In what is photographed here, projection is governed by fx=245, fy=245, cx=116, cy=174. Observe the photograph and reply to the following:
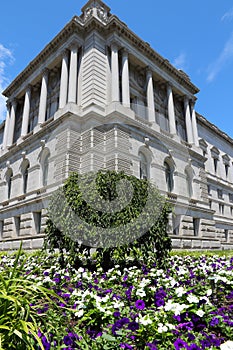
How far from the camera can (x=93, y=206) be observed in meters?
7.53

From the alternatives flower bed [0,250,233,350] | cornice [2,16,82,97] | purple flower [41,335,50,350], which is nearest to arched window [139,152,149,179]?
cornice [2,16,82,97]

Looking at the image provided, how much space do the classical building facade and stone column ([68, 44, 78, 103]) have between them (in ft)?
0.25

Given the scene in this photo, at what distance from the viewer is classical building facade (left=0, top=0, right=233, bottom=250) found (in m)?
16.4

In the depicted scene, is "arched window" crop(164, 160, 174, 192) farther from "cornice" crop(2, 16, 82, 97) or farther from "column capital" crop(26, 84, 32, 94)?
"column capital" crop(26, 84, 32, 94)

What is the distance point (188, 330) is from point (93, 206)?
4.90 m

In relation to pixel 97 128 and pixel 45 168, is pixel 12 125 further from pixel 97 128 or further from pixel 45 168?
pixel 97 128

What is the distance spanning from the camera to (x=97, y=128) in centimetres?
1641

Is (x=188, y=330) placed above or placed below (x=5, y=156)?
below

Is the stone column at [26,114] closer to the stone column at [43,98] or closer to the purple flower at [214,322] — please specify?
the stone column at [43,98]

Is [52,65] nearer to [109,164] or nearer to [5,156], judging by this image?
[5,156]

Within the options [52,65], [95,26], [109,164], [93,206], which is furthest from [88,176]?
[52,65]

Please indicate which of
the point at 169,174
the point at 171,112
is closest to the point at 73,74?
the point at 171,112

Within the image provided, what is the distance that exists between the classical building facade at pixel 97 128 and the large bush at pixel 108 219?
7.27 m

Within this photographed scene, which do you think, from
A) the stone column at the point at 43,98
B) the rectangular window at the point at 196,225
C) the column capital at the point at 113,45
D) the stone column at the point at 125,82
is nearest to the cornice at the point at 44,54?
the stone column at the point at 43,98
